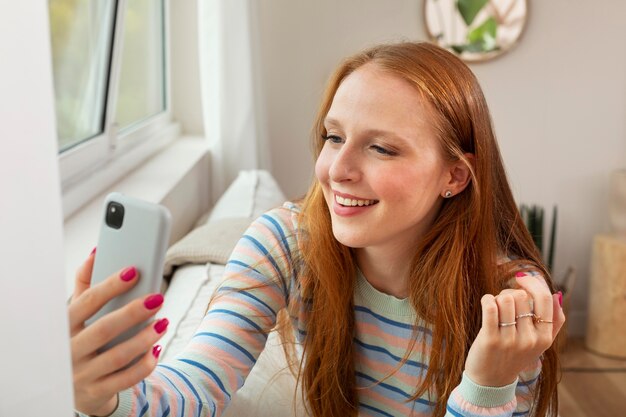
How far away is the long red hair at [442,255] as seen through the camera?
1.18 meters

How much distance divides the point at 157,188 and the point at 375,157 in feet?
4.41

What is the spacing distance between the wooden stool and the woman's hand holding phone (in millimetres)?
3201

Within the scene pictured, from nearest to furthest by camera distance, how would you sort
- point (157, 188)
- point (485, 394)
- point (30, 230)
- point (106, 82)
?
point (30, 230)
point (485, 394)
point (157, 188)
point (106, 82)

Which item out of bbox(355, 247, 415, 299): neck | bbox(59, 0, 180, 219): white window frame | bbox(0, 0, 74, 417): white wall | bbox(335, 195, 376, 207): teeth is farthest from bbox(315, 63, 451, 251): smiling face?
bbox(59, 0, 180, 219): white window frame

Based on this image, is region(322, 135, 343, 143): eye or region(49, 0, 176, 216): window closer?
region(322, 135, 343, 143): eye

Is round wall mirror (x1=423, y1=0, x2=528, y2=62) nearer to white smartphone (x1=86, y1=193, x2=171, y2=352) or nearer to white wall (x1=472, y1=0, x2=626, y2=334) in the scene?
white wall (x1=472, y1=0, x2=626, y2=334)

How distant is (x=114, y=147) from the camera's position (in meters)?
2.73

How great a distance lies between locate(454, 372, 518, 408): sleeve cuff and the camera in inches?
41.8

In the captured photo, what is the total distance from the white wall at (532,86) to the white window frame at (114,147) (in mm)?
421

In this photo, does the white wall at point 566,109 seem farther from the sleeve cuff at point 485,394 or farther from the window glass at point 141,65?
the sleeve cuff at point 485,394

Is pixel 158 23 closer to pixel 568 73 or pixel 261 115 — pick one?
pixel 261 115

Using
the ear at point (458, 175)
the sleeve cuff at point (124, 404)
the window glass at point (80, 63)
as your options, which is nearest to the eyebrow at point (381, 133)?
the ear at point (458, 175)

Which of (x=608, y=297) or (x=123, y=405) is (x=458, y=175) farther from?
(x=608, y=297)

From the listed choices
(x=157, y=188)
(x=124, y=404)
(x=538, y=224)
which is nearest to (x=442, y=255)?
(x=124, y=404)
